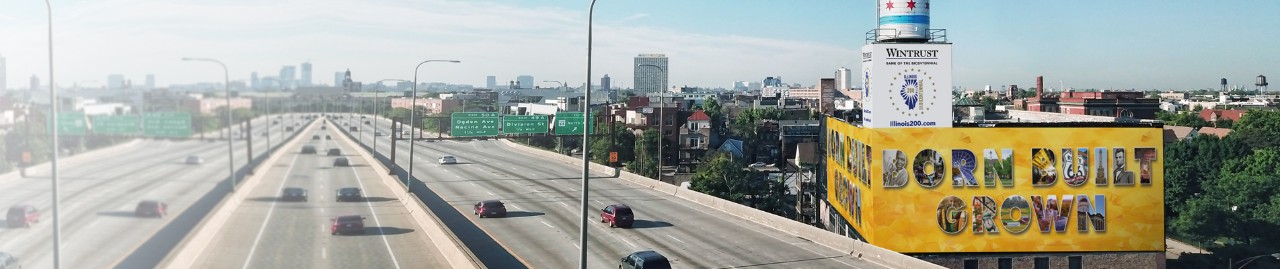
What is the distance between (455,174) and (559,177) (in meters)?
10.5

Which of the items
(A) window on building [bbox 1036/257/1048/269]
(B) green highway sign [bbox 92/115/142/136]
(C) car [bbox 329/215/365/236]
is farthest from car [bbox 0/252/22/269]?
(A) window on building [bbox 1036/257/1048/269]

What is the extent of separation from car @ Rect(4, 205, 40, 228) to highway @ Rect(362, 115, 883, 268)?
1700 centimetres

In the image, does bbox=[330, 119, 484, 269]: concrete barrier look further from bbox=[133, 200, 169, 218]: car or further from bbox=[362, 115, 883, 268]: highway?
bbox=[133, 200, 169, 218]: car

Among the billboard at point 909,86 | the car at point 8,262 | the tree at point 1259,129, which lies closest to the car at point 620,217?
the billboard at point 909,86

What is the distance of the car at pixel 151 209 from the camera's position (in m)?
29.9

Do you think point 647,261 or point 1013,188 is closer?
point 647,261

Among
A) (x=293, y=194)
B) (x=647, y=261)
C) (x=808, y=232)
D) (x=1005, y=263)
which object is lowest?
(x=1005, y=263)

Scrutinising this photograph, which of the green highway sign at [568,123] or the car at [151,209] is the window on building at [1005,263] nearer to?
the green highway sign at [568,123]

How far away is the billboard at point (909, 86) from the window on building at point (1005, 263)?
7494 millimetres

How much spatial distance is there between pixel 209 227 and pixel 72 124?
1061cm

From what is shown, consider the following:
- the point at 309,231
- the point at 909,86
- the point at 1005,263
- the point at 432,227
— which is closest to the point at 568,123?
the point at 309,231

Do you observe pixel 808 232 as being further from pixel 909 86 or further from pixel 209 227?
pixel 209 227

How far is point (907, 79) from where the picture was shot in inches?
1906

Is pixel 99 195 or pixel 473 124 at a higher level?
pixel 473 124
